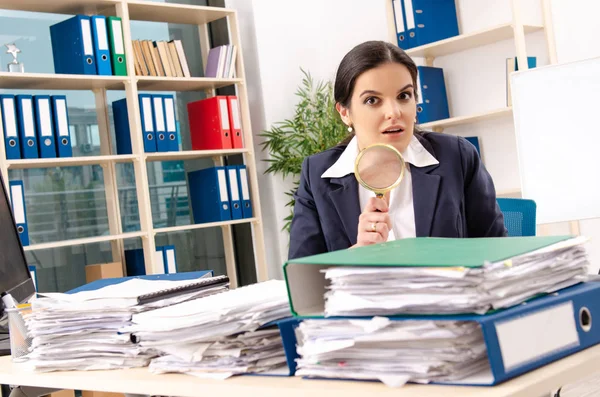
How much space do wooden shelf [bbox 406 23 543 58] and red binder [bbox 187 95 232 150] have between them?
1.24m

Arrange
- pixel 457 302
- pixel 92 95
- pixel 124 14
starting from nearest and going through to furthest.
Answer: pixel 457 302, pixel 124 14, pixel 92 95

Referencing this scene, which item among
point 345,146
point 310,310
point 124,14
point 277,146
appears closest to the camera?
point 310,310

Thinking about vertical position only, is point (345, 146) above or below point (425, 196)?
above

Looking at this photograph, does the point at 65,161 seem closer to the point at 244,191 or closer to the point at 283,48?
the point at 244,191

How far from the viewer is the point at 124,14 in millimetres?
4387

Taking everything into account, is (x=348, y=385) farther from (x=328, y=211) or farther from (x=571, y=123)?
(x=571, y=123)

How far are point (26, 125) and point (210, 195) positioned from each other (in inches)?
48.7

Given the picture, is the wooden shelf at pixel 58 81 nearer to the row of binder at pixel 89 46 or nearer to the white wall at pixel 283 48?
the row of binder at pixel 89 46

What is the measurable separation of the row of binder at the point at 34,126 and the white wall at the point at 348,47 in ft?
4.65

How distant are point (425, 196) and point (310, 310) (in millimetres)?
962

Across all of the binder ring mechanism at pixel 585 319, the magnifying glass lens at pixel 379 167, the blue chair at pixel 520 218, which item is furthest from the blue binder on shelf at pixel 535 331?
the blue chair at pixel 520 218

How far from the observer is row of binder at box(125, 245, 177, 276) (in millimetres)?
4480

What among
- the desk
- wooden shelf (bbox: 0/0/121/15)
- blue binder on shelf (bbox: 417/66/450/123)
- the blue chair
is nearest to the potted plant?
blue binder on shelf (bbox: 417/66/450/123)

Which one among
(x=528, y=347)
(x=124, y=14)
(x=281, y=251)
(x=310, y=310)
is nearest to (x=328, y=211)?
(x=310, y=310)
